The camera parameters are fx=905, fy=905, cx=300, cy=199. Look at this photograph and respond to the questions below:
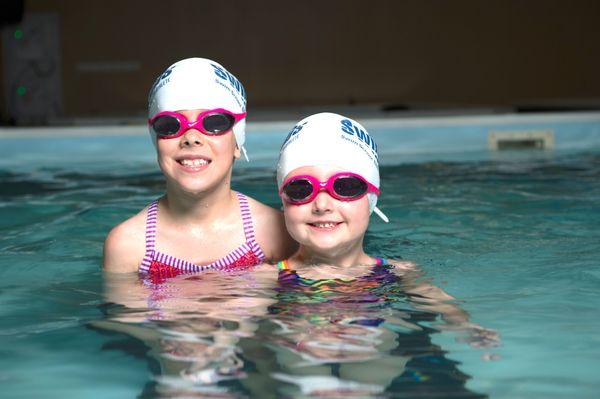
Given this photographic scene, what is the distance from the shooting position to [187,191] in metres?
3.85

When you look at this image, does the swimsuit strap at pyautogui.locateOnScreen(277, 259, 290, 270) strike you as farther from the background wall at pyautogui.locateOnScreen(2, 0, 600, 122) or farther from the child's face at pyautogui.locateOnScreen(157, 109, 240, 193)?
the background wall at pyautogui.locateOnScreen(2, 0, 600, 122)

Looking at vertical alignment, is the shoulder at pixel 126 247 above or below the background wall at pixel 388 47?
below

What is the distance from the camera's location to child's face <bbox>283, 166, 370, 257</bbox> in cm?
361

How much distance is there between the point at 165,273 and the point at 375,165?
1.06 metres

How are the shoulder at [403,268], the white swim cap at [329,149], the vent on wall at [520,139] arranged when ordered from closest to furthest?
1. the white swim cap at [329,149]
2. the shoulder at [403,268]
3. the vent on wall at [520,139]

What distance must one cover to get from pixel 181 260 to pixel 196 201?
0.92 feet

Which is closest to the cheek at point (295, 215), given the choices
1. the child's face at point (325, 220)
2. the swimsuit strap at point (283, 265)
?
the child's face at point (325, 220)

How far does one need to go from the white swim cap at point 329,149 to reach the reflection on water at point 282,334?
1.50 ft

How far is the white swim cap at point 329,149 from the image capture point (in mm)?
3729

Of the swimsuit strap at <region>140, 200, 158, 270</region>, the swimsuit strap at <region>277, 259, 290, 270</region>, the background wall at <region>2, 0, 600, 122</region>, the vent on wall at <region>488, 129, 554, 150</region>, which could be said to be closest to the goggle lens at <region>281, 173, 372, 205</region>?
the swimsuit strap at <region>277, 259, 290, 270</region>

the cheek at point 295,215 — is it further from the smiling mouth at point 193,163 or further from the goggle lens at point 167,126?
the goggle lens at point 167,126

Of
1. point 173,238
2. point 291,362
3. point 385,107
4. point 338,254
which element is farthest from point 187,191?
point 385,107

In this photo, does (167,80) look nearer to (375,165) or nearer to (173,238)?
(173,238)

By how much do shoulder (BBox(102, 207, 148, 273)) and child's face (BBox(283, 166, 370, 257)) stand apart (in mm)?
769
